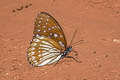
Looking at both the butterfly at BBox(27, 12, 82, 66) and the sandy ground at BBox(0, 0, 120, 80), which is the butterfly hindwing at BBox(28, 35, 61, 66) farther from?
the sandy ground at BBox(0, 0, 120, 80)

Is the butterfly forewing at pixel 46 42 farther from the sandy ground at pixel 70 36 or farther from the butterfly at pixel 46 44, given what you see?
the sandy ground at pixel 70 36

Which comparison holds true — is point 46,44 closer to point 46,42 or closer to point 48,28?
point 46,42

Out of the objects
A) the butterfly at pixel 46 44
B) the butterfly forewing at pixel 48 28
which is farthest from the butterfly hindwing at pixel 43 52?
the butterfly forewing at pixel 48 28

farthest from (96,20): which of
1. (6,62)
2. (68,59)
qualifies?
(6,62)

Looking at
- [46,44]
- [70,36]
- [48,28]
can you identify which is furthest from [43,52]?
[70,36]

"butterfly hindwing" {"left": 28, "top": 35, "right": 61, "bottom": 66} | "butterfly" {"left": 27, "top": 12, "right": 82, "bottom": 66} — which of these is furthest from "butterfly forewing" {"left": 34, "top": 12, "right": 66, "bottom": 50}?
"butterfly hindwing" {"left": 28, "top": 35, "right": 61, "bottom": 66}

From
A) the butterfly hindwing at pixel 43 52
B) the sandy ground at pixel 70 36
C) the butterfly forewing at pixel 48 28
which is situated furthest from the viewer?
the butterfly hindwing at pixel 43 52
